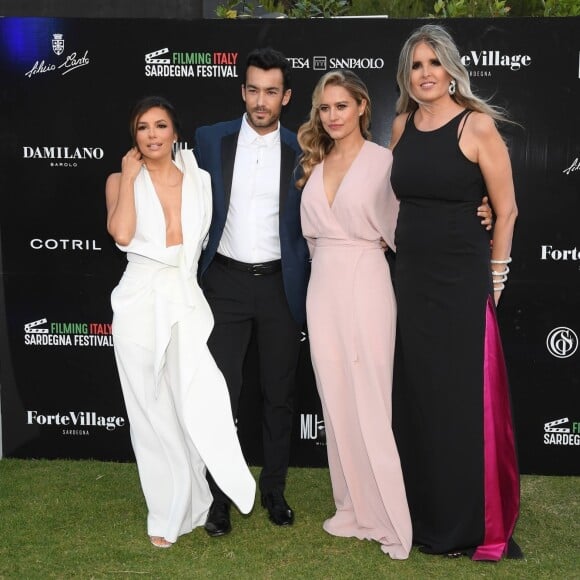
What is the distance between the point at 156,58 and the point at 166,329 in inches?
69.8

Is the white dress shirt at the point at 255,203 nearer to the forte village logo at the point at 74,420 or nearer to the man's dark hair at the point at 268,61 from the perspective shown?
the man's dark hair at the point at 268,61

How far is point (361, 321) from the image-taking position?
4082 mm

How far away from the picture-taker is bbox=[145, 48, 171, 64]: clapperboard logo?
5.10m

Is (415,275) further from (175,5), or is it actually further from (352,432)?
(175,5)

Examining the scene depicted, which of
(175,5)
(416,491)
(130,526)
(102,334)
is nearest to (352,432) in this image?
(416,491)

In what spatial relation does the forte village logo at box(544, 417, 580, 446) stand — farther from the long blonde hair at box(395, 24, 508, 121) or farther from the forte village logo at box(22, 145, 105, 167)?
the forte village logo at box(22, 145, 105, 167)

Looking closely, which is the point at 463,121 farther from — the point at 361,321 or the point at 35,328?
the point at 35,328

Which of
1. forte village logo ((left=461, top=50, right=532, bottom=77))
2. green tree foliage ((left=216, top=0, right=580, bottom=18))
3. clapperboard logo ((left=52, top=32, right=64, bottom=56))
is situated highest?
green tree foliage ((left=216, top=0, right=580, bottom=18))

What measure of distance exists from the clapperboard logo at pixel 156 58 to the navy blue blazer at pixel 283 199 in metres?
0.88

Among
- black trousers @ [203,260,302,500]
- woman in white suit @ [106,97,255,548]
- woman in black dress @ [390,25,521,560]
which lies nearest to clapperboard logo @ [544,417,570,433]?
woman in black dress @ [390,25,521,560]

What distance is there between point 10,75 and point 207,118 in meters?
1.10

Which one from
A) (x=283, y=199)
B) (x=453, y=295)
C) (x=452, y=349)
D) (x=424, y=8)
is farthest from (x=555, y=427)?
(x=424, y=8)

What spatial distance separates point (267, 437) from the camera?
4.57 meters

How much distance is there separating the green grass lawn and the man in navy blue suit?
27 centimetres
